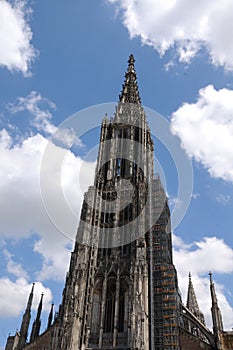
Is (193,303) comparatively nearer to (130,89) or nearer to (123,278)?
(123,278)

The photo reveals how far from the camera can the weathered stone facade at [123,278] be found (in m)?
28.4

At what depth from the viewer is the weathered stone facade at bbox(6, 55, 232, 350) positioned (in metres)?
28.4

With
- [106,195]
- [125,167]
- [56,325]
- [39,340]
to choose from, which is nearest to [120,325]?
[56,325]

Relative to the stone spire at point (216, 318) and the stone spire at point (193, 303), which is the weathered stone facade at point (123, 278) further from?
the stone spire at point (193, 303)

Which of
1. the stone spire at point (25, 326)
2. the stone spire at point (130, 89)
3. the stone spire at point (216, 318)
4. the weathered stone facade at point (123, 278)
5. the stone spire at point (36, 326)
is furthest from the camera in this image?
the stone spire at point (130, 89)

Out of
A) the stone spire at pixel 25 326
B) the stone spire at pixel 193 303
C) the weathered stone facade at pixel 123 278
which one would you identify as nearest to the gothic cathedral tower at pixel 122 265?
the weathered stone facade at pixel 123 278

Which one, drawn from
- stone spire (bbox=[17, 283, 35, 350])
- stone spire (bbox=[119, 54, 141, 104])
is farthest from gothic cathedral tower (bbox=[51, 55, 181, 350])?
stone spire (bbox=[119, 54, 141, 104])

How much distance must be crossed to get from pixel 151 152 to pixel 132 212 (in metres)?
14.1

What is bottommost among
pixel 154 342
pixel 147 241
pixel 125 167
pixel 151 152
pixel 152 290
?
pixel 154 342

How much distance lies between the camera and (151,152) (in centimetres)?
4809

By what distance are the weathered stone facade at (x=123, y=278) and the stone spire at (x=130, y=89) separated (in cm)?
1156

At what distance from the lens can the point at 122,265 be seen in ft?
106

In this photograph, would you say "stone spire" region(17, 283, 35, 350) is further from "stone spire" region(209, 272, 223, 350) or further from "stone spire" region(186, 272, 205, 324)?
"stone spire" region(186, 272, 205, 324)

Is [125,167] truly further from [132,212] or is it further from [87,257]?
[87,257]
